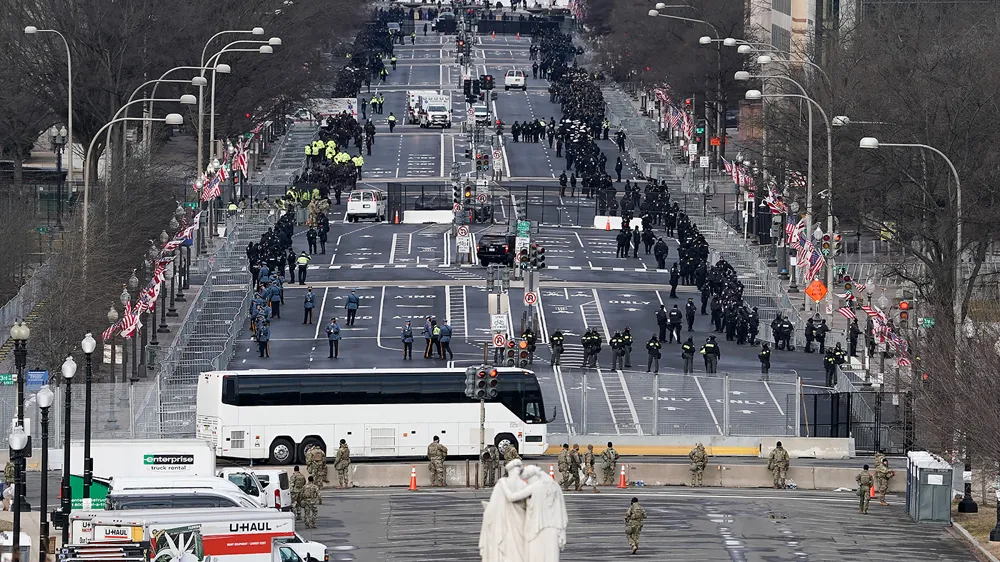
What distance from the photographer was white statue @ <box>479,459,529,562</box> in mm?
28500

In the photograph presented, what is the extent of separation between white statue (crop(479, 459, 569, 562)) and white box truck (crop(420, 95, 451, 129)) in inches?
4834

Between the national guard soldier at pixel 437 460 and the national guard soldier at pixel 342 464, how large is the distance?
1.80 metres

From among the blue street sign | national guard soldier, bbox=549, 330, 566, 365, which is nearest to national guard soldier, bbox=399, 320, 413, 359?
national guard soldier, bbox=549, 330, 566, 365

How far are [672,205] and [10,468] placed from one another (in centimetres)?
5748

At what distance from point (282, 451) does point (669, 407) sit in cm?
986

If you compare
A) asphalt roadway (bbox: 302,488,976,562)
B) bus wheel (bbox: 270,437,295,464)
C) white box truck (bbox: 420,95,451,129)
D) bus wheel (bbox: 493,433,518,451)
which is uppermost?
white box truck (bbox: 420,95,451,129)

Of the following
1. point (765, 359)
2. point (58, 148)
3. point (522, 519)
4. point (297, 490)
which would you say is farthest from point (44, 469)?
point (58, 148)

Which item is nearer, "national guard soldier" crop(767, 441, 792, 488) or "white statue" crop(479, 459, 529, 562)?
"white statue" crop(479, 459, 529, 562)

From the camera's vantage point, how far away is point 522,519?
2870 centimetres

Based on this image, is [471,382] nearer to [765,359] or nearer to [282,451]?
[282,451]

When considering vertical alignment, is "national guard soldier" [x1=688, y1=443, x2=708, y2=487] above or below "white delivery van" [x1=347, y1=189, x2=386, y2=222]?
below

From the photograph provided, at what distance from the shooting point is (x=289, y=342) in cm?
8194

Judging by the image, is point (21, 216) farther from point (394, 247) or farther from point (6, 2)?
point (6, 2)

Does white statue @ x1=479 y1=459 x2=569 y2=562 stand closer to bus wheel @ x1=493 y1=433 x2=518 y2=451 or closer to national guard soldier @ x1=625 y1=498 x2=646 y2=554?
national guard soldier @ x1=625 y1=498 x2=646 y2=554
